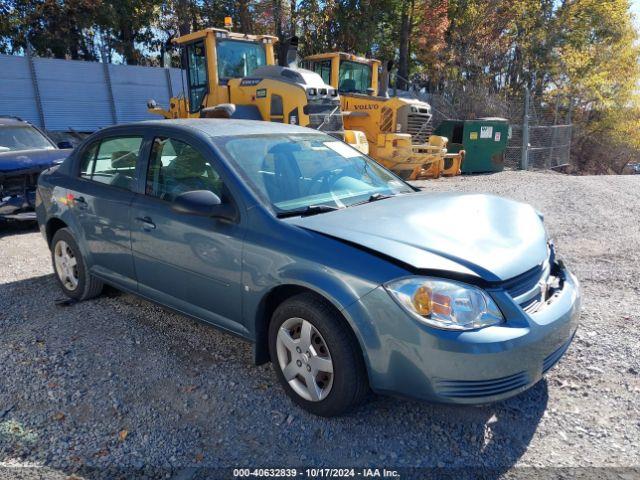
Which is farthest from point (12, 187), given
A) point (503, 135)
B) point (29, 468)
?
point (503, 135)

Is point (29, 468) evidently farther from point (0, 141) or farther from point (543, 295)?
point (0, 141)

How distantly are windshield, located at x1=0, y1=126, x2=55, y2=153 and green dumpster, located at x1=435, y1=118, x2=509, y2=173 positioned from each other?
472 inches

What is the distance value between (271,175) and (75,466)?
199 centimetres

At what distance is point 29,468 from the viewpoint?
8.13 ft

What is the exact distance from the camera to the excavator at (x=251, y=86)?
35.2 ft

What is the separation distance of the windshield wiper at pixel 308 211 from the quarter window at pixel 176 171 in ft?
→ 1.78

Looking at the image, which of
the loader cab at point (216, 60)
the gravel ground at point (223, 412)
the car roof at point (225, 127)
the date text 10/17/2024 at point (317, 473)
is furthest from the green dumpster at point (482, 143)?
the date text 10/17/2024 at point (317, 473)

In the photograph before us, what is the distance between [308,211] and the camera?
10.1ft

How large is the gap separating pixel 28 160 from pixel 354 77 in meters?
10.2

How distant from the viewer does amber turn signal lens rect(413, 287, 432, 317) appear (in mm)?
2389

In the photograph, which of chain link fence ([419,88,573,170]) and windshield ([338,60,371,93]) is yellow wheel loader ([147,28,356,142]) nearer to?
windshield ([338,60,371,93])

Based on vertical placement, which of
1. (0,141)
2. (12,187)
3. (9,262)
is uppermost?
(0,141)

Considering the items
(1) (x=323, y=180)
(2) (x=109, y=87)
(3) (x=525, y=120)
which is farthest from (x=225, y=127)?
(2) (x=109, y=87)

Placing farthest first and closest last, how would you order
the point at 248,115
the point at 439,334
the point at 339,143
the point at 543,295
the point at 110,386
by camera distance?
the point at 248,115, the point at 339,143, the point at 110,386, the point at 543,295, the point at 439,334
